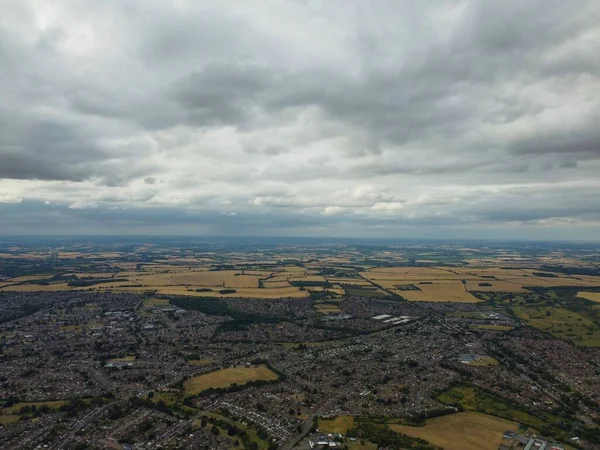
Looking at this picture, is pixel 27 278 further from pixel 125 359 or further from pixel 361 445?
pixel 361 445

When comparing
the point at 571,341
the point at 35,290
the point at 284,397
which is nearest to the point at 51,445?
the point at 284,397

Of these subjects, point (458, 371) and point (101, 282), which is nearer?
point (458, 371)

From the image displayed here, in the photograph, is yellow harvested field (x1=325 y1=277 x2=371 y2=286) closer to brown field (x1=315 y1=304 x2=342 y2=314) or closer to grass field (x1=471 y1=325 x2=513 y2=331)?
brown field (x1=315 y1=304 x2=342 y2=314)

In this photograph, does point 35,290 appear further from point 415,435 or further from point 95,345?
A: point 415,435

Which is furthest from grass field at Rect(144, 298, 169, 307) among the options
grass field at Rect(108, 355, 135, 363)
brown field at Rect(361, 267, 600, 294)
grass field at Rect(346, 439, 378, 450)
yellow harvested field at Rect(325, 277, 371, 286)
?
grass field at Rect(346, 439, 378, 450)

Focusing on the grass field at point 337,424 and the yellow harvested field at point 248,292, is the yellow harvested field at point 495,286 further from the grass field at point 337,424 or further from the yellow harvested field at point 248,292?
the grass field at point 337,424

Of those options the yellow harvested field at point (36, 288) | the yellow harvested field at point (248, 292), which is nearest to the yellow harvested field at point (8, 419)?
the yellow harvested field at point (248, 292)

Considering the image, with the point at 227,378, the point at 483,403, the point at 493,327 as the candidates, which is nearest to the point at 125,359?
the point at 227,378
